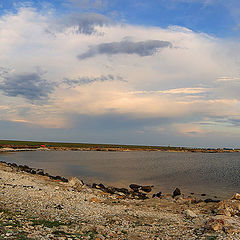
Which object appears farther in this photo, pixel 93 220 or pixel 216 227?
pixel 93 220

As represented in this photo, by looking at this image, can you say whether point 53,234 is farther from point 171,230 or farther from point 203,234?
point 203,234

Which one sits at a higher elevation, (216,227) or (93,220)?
(216,227)

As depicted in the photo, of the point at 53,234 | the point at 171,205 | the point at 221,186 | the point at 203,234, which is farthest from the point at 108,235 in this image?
the point at 221,186

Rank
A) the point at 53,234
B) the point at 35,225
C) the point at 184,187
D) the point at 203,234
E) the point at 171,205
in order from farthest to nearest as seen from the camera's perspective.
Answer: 1. the point at 184,187
2. the point at 171,205
3. the point at 203,234
4. the point at 35,225
5. the point at 53,234

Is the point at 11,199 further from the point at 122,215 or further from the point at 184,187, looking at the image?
the point at 184,187

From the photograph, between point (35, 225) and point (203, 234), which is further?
point (203, 234)

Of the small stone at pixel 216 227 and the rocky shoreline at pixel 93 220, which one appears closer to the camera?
the rocky shoreline at pixel 93 220

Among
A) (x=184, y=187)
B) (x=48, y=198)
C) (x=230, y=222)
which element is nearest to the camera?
(x=230, y=222)

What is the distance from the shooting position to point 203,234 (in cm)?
1361

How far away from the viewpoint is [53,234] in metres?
11.1

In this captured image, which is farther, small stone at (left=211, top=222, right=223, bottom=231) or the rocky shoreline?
small stone at (left=211, top=222, right=223, bottom=231)

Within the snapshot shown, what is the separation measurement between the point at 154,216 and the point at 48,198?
8.93 m

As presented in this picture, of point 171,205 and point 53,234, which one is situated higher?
point 53,234

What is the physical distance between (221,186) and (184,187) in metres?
7.05
